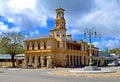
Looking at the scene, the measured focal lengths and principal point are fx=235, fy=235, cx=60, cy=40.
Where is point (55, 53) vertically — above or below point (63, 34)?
below

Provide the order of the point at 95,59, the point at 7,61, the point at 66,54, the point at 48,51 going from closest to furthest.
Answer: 1. the point at 48,51
2. the point at 66,54
3. the point at 7,61
4. the point at 95,59

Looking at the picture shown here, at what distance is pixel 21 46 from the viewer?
217ft

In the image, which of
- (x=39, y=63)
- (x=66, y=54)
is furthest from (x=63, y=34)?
(x=39, y=63)

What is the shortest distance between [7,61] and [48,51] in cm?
2043

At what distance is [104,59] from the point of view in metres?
95.1

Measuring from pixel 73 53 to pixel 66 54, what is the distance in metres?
5.12

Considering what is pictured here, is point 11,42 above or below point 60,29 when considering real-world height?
below

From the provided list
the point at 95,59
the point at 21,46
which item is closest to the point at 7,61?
the point at 21,46

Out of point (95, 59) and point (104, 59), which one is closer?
point (95, 59)

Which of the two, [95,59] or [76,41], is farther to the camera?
[95,59]

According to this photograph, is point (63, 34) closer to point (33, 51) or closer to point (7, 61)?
point (33, 51)

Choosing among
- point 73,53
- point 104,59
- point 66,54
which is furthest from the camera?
point 104,59

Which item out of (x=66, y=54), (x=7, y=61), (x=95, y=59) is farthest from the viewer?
(x=95, y=59)

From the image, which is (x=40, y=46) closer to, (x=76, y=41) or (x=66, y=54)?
(x=66, y=54)
